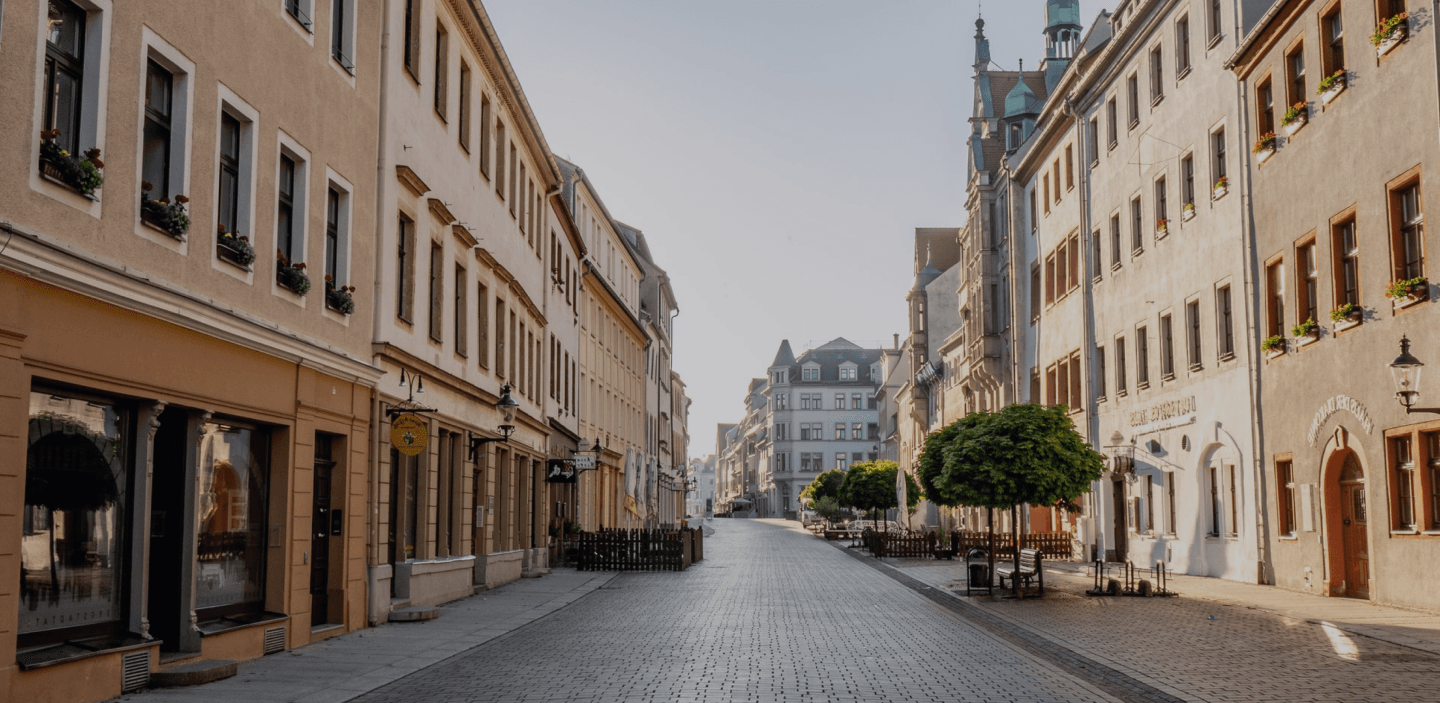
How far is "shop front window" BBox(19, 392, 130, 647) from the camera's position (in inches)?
411

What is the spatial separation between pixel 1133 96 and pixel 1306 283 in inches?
497

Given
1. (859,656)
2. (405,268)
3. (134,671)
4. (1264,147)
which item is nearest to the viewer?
(134,671)

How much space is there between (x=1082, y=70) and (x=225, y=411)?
103ft

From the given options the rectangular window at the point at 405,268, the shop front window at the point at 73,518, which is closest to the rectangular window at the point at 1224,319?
the rectangular window at the point at 405,268

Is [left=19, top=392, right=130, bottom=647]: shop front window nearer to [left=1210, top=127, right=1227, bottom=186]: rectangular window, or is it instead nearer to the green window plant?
the green window plant

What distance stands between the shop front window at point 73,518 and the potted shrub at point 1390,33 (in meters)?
18.2

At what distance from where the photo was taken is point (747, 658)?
14711mm

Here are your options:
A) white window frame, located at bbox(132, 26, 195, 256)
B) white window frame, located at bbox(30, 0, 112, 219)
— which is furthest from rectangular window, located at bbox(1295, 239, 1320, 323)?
white window frame, located at bbox(30, 0, 112, 219)

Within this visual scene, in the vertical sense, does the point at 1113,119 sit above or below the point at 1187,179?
above

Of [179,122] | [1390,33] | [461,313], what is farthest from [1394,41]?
[179,122]

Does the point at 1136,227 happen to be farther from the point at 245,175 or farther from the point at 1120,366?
the point at 245,175

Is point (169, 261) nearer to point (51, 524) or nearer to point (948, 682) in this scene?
point (51, 524)

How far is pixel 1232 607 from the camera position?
21453 millimetres

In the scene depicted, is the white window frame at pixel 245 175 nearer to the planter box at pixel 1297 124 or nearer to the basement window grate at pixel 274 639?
the basement window grate at pixel 274 639
